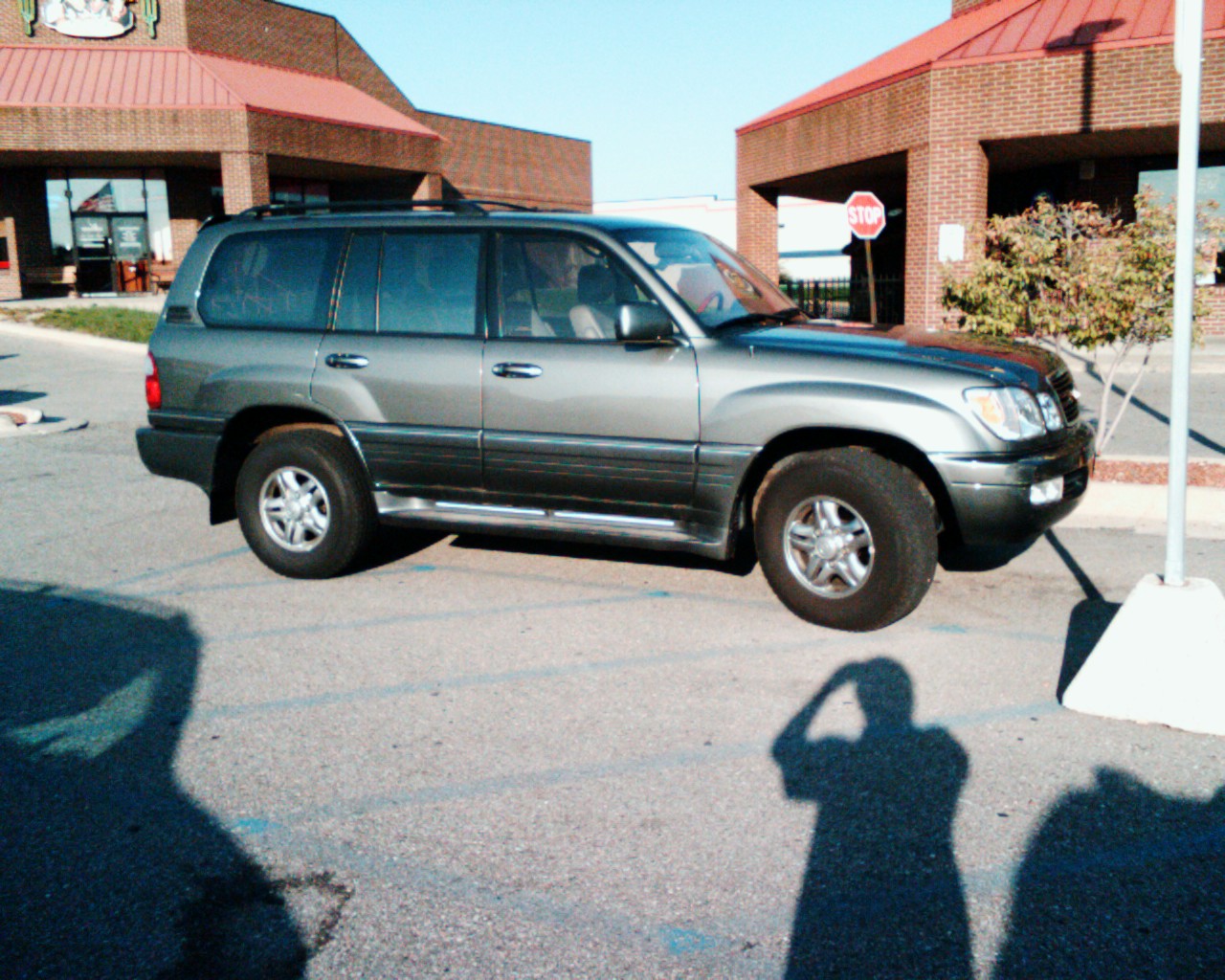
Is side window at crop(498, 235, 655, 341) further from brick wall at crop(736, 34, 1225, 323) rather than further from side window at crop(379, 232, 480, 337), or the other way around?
Result: brick wall at crop(736, 34, 1225, 323)

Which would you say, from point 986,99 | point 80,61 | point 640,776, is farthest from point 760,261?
point 640,776

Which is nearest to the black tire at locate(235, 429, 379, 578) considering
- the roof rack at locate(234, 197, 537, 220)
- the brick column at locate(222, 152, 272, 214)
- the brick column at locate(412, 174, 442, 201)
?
the roof rack at locate(234, 197, 537, 220)

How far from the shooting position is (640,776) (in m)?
3.99

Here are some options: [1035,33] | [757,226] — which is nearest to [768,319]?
[1035,33]

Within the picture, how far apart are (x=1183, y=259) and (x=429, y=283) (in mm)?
3681

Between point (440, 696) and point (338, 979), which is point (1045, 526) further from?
point (338, 979)

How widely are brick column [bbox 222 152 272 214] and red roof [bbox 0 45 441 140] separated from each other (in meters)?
1.19

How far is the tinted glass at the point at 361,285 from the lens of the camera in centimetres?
636

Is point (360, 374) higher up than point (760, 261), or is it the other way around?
point (760, 261)

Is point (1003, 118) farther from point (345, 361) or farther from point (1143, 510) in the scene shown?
point (345, 361)

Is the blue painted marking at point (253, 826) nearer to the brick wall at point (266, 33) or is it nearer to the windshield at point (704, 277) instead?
the windshield at point (704, 277)

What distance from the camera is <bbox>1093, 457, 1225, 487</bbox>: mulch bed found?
8.42m

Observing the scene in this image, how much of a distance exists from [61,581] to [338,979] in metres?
4.61

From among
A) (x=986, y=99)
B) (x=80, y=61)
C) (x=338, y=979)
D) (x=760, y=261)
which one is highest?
(x=80, y=61)
